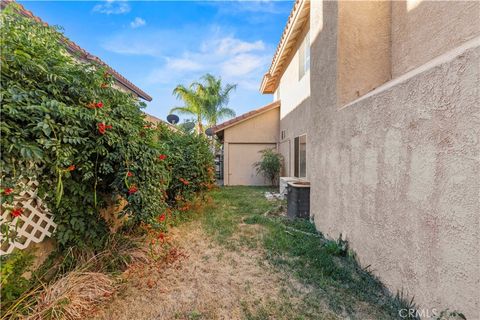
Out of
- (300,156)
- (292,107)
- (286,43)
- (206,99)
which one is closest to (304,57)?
(286,43)

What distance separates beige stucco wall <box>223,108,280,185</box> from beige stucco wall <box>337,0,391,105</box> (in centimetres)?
841

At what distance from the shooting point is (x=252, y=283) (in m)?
3.20

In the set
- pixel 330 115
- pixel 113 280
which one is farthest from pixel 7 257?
pixel 330 115

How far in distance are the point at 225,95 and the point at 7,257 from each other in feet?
50.5

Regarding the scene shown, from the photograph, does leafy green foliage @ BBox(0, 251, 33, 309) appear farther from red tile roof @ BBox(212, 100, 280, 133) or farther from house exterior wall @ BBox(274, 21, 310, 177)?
red tile roof @ BBox(212, 100, 280, 133)

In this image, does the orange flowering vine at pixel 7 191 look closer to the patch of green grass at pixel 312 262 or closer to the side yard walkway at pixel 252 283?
the side yard walkway at pixel 252 283

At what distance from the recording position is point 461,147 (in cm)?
183

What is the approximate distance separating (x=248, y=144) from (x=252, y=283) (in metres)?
9.76

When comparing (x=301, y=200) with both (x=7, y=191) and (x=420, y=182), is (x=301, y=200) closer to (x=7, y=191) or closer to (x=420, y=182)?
(x=420, y=182)

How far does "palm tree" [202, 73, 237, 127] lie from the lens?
1603 centimetres

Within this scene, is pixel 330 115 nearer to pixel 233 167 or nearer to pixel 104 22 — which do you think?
pixel 104 22

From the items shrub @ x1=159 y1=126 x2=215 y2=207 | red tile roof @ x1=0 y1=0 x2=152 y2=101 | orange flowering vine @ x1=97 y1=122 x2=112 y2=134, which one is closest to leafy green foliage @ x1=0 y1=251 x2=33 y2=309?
orange flowering vine @ x1=97 y1=122 x2=112 y2=134

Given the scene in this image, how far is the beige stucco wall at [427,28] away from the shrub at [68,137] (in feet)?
14.6

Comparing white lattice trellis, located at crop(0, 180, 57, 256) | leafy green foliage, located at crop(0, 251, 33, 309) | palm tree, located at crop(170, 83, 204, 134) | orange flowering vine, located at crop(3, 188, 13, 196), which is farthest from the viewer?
palm tree, located at crop(170, 83, 204, 134)
